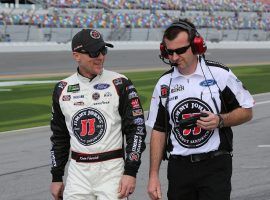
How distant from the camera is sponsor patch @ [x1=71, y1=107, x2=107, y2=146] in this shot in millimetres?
4367

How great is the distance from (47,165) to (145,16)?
3860cm

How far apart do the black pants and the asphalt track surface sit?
3.25 metres

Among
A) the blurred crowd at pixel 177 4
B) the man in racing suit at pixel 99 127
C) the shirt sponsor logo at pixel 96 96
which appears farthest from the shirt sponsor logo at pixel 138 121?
the blurred crowd at pixel 177 4

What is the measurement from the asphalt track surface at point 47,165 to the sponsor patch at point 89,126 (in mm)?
3327

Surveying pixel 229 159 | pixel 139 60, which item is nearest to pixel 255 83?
pixel 139 60

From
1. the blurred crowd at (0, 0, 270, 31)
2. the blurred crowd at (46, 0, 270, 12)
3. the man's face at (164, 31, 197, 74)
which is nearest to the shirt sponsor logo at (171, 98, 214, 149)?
the man's face at (164, 31, 197, 74)

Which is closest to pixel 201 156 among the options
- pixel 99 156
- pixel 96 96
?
pixel 99 156

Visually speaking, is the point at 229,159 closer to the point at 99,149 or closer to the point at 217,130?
the point at 217,130

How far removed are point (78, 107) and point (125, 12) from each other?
45.3m

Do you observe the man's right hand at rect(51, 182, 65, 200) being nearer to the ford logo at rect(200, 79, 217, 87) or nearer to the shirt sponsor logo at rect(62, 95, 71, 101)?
the shirt sponsor logo at rect(62, 95, 71, 101)

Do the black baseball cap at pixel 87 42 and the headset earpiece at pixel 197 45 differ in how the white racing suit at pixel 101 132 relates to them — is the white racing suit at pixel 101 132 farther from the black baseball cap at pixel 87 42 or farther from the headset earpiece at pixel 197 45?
the headset earpiece at pixel 197 45

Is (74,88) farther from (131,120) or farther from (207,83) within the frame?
(207,83)

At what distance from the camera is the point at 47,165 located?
9.69 meters

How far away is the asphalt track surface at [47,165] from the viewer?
→ 7871 millimetres
